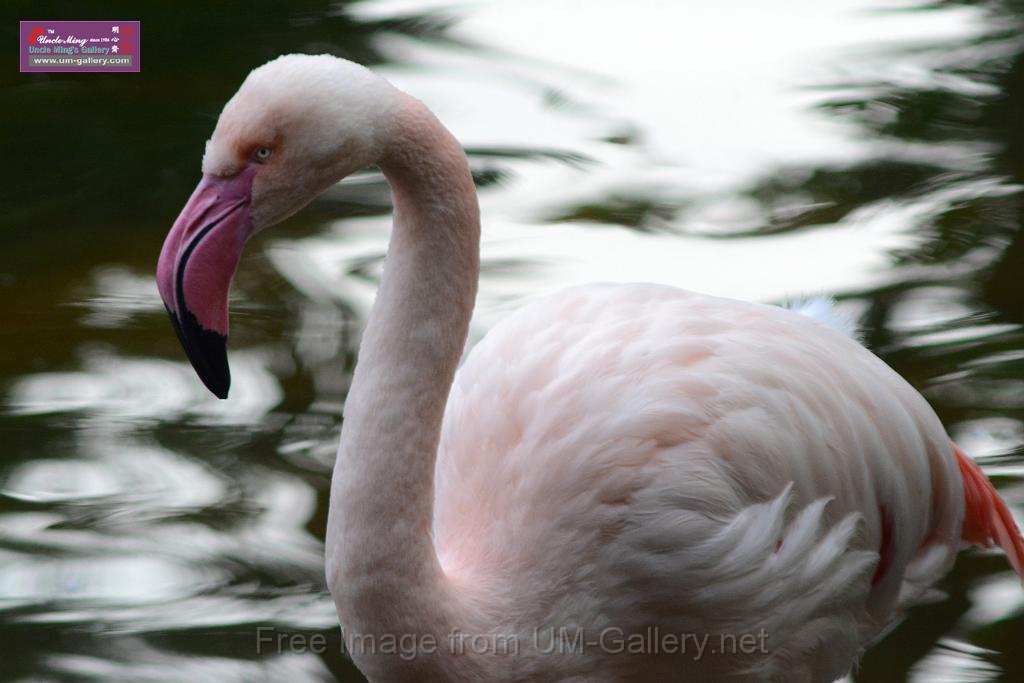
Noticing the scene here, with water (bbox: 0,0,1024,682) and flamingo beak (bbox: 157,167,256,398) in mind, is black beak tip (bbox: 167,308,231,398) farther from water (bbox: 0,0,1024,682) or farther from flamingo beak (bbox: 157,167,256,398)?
water (bbox: 0,0,1024,682)

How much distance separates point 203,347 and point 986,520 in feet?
Result: 6.65

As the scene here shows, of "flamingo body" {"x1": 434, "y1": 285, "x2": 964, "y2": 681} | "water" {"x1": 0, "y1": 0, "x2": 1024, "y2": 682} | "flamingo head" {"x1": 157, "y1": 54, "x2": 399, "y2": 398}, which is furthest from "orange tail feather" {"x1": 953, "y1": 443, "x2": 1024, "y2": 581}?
"flamingo head" {"x1": 157, "y1": 54, "x2": 399, "y2": 398}

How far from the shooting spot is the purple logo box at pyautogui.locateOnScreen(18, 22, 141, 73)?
702 centimetres

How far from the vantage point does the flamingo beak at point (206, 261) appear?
8.24 ft

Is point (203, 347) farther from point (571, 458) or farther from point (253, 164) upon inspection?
point (571, 458)

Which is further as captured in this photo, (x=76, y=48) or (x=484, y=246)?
(x=76, y=48)

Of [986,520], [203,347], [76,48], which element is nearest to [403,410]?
[203,347]

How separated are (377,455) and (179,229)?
545 mm

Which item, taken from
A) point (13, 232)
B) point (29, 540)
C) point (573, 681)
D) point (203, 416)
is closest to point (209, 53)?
point (13, 232)

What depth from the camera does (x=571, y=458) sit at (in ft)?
9.92

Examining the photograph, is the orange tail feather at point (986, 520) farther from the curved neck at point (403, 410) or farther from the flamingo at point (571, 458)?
the curved neck at point (403, 410)

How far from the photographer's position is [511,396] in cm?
321

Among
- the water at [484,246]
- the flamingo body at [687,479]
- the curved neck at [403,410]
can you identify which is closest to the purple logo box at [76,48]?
the water at [484,246]

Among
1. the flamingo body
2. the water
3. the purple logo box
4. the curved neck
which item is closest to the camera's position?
the curved neck
